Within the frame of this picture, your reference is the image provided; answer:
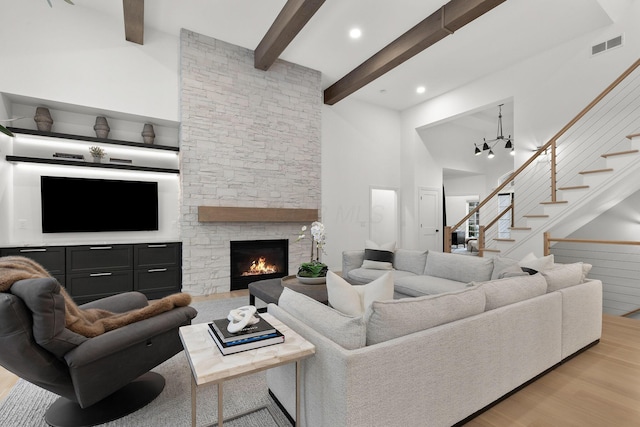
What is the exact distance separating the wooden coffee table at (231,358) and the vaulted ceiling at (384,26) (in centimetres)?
368

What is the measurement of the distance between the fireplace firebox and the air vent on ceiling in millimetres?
5709

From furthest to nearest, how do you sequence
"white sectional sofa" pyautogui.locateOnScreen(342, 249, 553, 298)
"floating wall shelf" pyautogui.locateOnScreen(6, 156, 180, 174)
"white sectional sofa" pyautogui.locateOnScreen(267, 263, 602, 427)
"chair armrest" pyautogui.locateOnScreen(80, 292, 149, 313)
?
"floating wall shelf" pyautogui.locateOnScreen(6, 156, 180, 174)
"white sectional sofa" pyautogui.locateOnScreen(342, 249, 553, 298)
"chair armrest" pyautogui.locateOnScreen(80, 292, 149, 313)
"white sectional sofa" pyautogui.locateOnScreen(267, 263, 602, 427)

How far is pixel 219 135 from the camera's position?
4949 millimetres

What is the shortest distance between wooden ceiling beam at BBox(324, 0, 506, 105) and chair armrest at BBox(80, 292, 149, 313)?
4693 mm

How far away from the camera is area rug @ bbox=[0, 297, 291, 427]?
1.80 meters

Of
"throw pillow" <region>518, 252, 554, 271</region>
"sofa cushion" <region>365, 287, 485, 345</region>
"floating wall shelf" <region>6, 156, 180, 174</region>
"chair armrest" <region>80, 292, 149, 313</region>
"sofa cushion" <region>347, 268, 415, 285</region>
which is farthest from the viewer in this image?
"sofa cushion" <region>347, 268, 415, 285</region>

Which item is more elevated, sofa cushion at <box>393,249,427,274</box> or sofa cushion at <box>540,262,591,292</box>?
sofa cushion at <box>540,262,591,292</box>

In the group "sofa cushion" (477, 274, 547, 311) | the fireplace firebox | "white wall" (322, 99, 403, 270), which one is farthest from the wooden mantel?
"sofa cushion" (477, 274, 547, 311)

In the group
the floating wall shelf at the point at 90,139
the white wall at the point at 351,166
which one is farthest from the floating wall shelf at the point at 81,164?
the white wall at the point at 351,166

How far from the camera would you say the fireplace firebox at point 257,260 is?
17.0 ft

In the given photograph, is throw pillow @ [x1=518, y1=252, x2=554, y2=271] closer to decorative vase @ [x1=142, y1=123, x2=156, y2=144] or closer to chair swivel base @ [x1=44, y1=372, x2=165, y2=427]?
chair swivel base @ [x1=44, y1=372, x2=165, y2=427]

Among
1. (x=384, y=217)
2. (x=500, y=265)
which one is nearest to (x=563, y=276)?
(x=500, y=265)

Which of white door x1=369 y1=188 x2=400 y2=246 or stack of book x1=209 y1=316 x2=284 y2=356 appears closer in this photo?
stack of book x1=209 y1=316 x2=284 y2=356

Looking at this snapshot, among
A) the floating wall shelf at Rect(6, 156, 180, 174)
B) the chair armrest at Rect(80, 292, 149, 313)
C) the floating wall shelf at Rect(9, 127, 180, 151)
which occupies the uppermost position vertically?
the floating wall shelf at Rect(9, 127, 180, 151)
